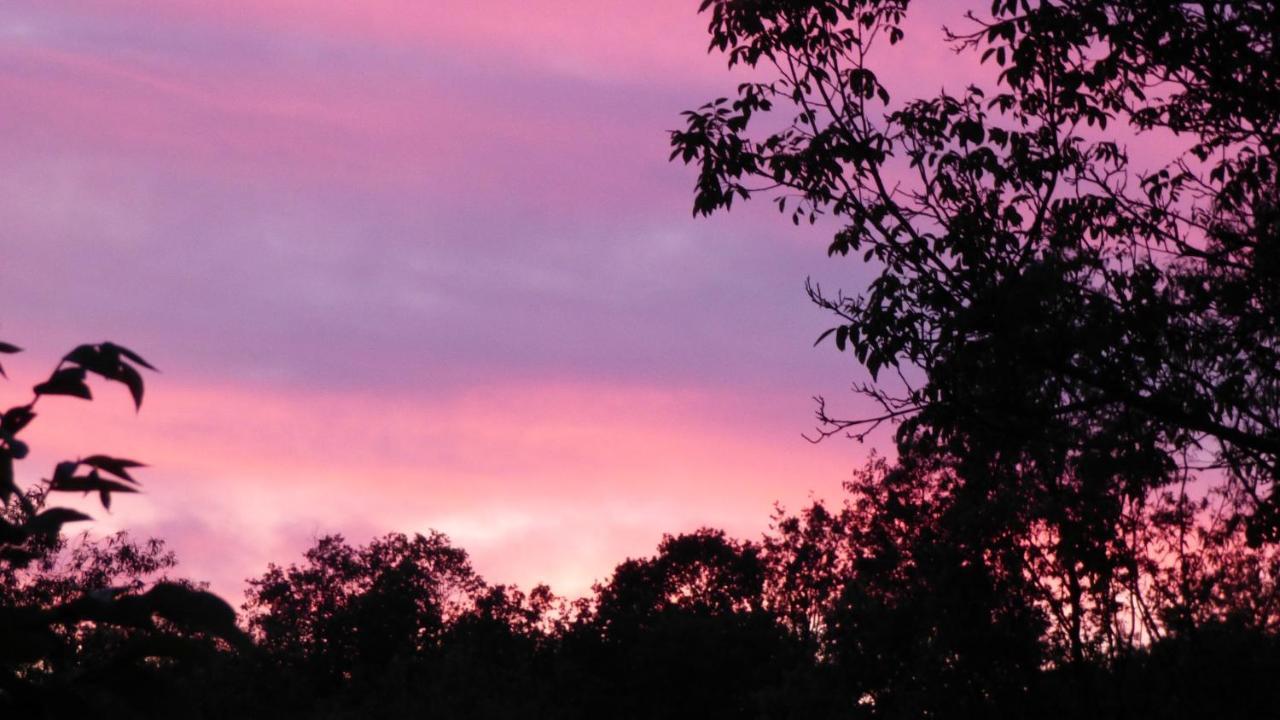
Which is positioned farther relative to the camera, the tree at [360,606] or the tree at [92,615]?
the tree at [360,606]

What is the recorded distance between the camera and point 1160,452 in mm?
14438

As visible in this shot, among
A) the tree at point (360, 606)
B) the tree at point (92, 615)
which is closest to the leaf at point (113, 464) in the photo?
the tree at point (92, 615)

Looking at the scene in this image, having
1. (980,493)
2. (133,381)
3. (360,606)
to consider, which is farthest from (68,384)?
(360,606)

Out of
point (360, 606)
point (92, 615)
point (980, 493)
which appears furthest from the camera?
point (360, 606)

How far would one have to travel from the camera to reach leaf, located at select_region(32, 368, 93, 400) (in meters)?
2.27

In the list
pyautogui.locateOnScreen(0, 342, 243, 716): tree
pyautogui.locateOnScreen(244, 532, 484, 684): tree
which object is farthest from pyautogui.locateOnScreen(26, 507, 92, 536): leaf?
pyautogui.locateOnScreen(244, 532, 484, 684): tree

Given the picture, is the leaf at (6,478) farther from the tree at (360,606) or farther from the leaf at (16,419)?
the tree at (360,606)

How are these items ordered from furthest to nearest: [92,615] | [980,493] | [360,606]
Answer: [360,606] < [980,493] < [92,615]

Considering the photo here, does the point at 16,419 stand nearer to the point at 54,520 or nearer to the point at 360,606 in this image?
the point at 54,520

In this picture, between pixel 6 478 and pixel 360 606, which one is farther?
pixel 360 606

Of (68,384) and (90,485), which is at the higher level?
(68,384)

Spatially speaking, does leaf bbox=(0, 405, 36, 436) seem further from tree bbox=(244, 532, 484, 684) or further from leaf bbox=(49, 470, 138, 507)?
tree bbox=(244, 532, 484, 684)

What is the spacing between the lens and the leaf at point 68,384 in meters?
2.27

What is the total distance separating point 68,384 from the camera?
7.48 feet
